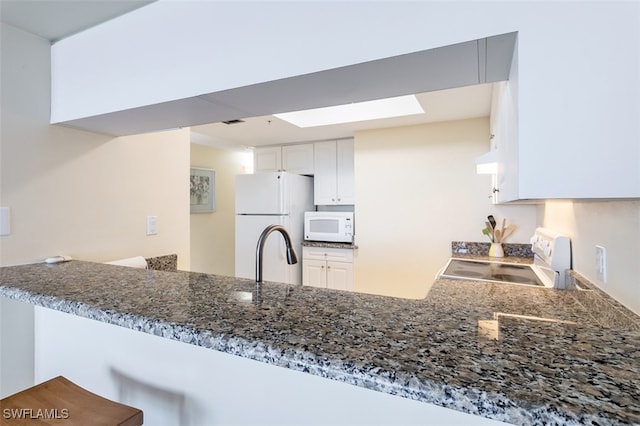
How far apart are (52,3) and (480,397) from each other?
1.81 metres

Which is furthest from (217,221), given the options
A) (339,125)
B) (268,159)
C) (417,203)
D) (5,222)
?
(5,222)

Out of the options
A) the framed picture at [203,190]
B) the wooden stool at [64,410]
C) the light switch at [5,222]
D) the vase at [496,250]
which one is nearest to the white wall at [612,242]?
the vase at [496,250]

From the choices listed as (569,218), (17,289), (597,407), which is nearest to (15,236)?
(17,289)

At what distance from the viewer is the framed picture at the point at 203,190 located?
4.37 meters

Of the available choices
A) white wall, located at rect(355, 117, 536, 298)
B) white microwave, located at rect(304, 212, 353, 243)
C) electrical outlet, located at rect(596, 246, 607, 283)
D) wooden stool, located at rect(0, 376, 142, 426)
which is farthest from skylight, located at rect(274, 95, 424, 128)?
wooden stool, located at rect(0, 376, 142, 426)

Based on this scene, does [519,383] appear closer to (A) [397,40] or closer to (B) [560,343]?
(B) [560,343]

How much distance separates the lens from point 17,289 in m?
1.00

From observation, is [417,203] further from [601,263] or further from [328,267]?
[601,263]

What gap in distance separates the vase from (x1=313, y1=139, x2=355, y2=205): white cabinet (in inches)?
61.4

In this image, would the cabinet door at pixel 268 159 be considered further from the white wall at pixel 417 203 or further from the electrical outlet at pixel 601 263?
the electrical outlet at pixel 601 263

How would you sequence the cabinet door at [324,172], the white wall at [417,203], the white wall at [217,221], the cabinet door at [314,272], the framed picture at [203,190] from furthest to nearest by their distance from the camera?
the white wall at [217,221] < the framed picture at [203,190] < the cabinet door at [324,172] < the cabinet door at [314,272] < the white wall at [417,203]

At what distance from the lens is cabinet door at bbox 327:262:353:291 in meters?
3.42

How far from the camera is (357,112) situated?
2996mm

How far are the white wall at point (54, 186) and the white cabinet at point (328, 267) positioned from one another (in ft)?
5.98
